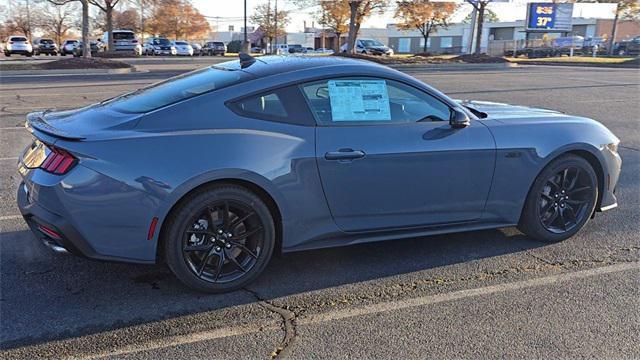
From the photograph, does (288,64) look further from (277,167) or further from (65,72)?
(65,72)

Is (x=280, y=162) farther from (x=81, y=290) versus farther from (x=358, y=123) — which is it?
(x=81, y=290)

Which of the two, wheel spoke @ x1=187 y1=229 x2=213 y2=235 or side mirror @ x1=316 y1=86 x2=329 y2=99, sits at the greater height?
side mirror @ x1=316 y1=86 x2=329 y2=99

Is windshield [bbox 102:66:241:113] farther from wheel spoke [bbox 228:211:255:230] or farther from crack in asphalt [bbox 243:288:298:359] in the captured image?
crack in asphalt [bbox 243:288:298:359]

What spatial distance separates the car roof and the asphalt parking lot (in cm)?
140

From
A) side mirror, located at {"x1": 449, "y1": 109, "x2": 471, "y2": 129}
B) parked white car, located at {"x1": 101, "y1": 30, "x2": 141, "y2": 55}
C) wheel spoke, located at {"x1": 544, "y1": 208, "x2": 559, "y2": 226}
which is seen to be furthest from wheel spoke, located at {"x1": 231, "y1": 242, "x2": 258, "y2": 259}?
parked white car, located at {"x1": 101, "y1": 30, "x2": 141, "y2": 55}

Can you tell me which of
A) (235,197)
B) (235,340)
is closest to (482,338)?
(235,340)

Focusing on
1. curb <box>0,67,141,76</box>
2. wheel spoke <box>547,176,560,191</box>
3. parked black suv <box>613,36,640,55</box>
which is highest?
parked black suv <box>613,36,640,55</box>

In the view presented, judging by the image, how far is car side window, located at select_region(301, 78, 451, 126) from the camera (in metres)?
3.63

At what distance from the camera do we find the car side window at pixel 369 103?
3633mm

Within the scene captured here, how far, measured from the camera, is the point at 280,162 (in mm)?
3377

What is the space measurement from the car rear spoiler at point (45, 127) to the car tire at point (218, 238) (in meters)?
0.75

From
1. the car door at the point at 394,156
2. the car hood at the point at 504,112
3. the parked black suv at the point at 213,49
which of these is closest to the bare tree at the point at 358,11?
the parked black suv at the point at 213,49

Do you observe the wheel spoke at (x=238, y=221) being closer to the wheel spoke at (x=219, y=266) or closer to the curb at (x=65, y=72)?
the wheel spoke at (x=219, y=266)

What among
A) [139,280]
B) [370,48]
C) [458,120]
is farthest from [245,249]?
[370,48]
